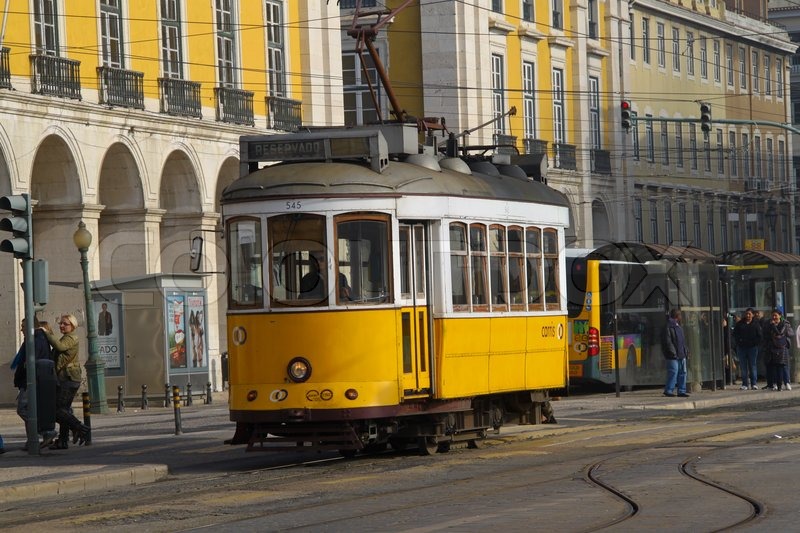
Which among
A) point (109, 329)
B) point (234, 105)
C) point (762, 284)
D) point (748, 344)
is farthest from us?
point (234, 105)

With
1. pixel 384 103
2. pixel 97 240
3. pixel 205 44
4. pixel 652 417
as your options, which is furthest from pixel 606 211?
pixel 652 417

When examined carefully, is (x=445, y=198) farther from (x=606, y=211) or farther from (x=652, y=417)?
(x=606, y=211)

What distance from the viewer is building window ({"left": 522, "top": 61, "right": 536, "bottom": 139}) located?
59906 mm

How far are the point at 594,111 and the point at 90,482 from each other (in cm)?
4904

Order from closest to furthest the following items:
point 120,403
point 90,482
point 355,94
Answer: point 90,482
point 120,403
point 355,94

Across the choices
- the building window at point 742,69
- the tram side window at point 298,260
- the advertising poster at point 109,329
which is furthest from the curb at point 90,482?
the building window at point 742,69

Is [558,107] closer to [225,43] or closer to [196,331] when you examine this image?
[225,43]

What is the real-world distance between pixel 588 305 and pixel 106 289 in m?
9.26

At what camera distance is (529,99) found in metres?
60.5

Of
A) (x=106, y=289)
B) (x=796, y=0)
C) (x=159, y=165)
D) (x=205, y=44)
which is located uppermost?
(x=796, y=0)

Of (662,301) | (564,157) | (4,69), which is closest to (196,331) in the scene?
(4,69)

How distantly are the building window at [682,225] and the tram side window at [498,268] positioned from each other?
52793 millimetres

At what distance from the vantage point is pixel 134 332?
1395 inches

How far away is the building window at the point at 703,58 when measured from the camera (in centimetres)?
7719
